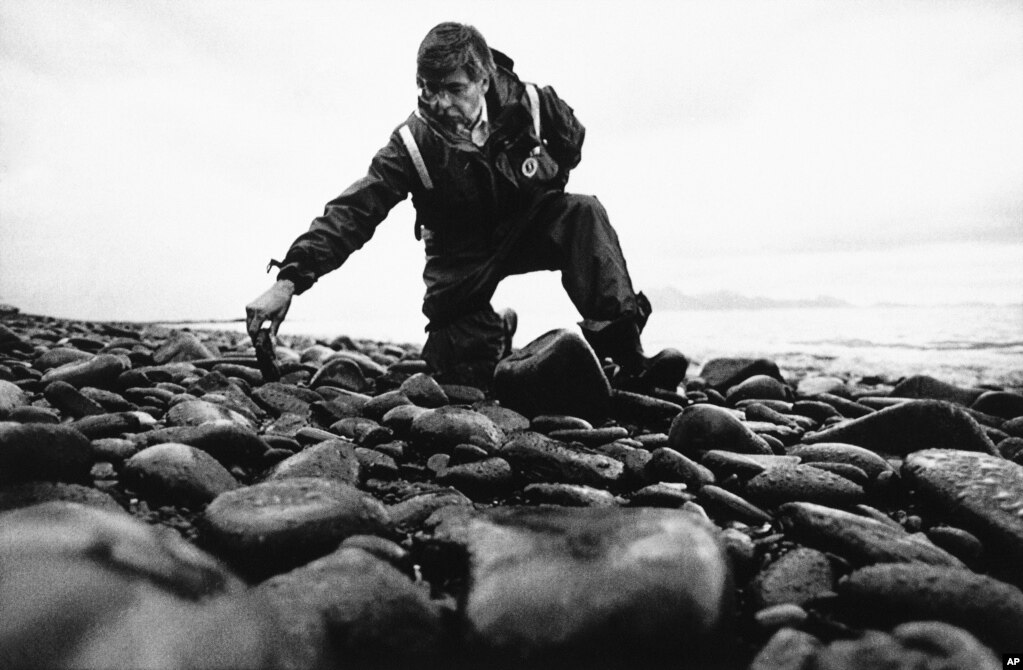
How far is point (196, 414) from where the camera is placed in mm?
1901

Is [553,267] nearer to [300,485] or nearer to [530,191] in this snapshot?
[530,191]

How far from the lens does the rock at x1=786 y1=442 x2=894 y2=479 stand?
64.2 inches

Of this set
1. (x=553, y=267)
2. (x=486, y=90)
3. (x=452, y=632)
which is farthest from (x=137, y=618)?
(x=486, y=90)

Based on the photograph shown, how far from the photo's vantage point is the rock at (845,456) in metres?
1.63

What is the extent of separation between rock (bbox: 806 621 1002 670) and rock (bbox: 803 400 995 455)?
4.28 ft

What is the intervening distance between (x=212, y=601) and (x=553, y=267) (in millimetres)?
2634

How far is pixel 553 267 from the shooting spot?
3225 millimetres

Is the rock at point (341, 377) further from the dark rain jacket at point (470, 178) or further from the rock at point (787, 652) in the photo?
the rock at point (787, 652)

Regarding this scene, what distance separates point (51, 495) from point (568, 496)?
3.74ft

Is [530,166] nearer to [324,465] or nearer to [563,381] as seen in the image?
[563,381]

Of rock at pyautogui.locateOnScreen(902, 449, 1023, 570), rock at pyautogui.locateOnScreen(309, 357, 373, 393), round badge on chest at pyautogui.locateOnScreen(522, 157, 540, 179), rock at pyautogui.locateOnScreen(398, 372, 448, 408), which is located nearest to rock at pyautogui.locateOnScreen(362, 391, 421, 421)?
rock at pyautogui.locateOnScreen(398, 372, 448, 408)

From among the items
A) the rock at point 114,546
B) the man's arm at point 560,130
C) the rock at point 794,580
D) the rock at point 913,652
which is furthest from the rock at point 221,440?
the man's arm at point 560,130

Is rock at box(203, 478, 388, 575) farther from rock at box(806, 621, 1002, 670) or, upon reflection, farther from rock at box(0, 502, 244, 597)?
rock at box(806, 621, 1002, 670)

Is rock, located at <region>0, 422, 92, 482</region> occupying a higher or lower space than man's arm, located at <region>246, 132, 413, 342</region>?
lower
